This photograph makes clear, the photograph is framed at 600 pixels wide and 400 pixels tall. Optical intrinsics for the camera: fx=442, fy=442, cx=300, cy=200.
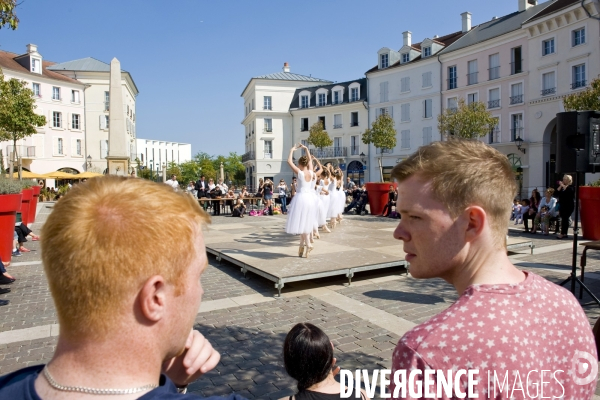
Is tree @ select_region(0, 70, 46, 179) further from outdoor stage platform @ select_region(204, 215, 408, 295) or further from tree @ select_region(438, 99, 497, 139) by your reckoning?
tree @ select_region(438, 99, 497, 139)

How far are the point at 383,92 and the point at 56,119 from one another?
1448 inches

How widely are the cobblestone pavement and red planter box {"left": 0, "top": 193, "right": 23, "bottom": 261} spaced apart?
0.63 m

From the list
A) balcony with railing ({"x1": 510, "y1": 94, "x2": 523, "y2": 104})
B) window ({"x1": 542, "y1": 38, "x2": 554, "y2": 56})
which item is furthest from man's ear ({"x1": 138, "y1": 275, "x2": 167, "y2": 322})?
balcony with railing ({"x1": 510, "y1": 94, "x2": 523, "y2": 104})

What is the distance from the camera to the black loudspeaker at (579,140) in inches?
251

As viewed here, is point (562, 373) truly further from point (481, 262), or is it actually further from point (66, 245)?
point (66, 245)

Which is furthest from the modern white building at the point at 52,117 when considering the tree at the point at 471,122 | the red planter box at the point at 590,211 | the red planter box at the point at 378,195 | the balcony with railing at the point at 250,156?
the red planter box at the point at 590,211

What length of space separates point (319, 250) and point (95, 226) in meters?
8.67

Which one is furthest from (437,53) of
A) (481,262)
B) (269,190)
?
(481,262)

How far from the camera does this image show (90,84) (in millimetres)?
53188

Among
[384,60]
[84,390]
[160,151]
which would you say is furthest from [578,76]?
[160,151]

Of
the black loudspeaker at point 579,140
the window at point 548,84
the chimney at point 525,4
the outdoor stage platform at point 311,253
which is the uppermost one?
the chimney at point 525,4

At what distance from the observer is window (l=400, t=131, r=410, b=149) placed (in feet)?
153

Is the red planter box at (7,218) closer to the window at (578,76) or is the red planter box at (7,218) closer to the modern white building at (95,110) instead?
the window at (578,76)

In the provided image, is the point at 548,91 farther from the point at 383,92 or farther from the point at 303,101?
the point at 303,101
